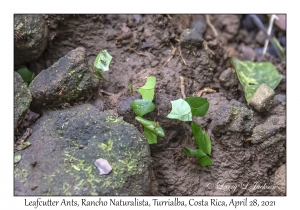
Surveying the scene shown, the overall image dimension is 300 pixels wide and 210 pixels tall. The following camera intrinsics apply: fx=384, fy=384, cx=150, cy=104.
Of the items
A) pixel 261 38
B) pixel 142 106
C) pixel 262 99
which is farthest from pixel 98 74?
pixel 261 38

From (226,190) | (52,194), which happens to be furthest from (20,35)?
(226,190)

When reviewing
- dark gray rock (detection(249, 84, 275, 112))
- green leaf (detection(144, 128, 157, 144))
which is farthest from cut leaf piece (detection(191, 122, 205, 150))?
dark gray rock (detection(249, 84, 275, 112))

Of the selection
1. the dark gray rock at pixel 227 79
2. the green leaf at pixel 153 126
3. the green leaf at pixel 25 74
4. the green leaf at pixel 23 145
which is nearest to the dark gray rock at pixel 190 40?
the dark gray rock at pixel 227 79

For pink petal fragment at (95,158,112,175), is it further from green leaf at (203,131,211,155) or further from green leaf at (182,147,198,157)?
green leaf at (203,131,211,155)

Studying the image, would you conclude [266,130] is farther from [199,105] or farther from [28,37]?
[28,37]

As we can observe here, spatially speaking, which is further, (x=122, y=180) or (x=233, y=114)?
(x=233, y=114)
